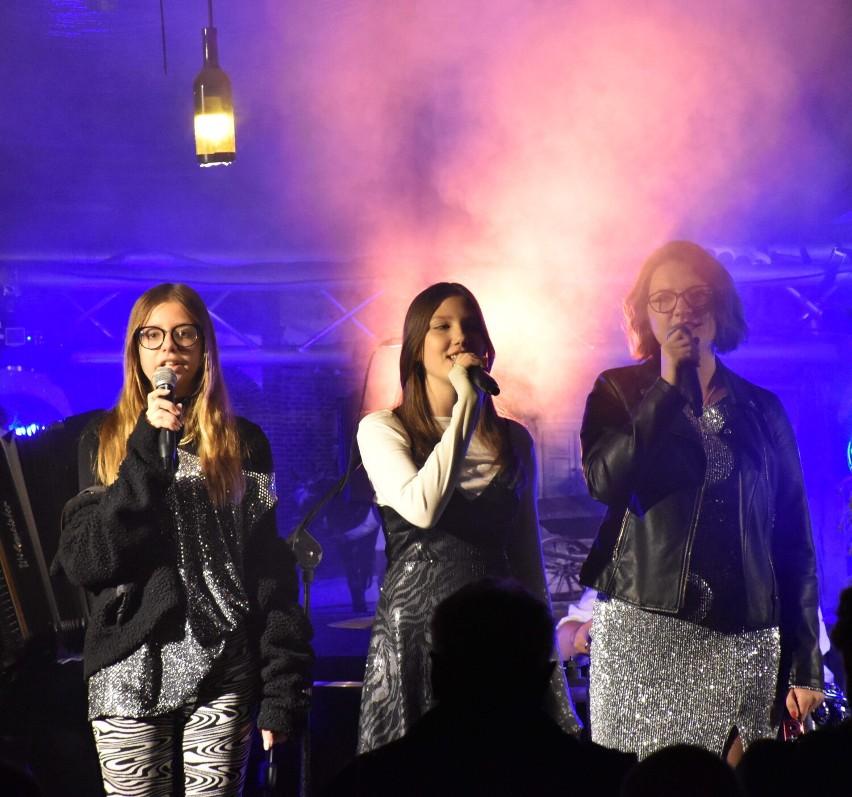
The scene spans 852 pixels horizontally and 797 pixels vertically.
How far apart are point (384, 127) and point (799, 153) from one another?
2.04 meters

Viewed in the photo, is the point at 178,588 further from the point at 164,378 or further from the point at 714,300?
the point at 714,300

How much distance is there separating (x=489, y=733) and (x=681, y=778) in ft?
0.81

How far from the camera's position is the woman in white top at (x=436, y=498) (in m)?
2.28

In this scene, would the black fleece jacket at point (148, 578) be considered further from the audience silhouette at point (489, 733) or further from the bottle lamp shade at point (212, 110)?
the bottle lamp shade at point (212, 110)

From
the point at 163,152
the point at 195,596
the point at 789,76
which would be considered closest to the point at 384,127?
the point at 163,152

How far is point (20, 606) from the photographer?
2584 millimetres

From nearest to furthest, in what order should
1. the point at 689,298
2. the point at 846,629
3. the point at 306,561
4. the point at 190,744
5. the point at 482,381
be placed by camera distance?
1. the point at 846,629
2. the point at 190,744
3. the point at 482,381
4. the point at 689,298
5. the point at 306,561

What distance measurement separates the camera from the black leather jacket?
2.44 m

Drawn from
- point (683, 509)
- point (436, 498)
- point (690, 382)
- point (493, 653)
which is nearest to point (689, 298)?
point (690, 382)

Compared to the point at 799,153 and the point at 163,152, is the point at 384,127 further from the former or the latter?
the point at 799,153

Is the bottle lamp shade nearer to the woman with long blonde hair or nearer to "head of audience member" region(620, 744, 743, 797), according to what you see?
the woman with long blonde hair

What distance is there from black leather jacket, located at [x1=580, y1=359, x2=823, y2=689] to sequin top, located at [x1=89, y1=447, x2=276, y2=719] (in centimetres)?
85

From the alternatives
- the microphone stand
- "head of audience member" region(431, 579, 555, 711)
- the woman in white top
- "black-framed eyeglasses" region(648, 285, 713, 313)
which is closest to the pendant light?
the microphone stand

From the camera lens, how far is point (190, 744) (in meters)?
2.18
